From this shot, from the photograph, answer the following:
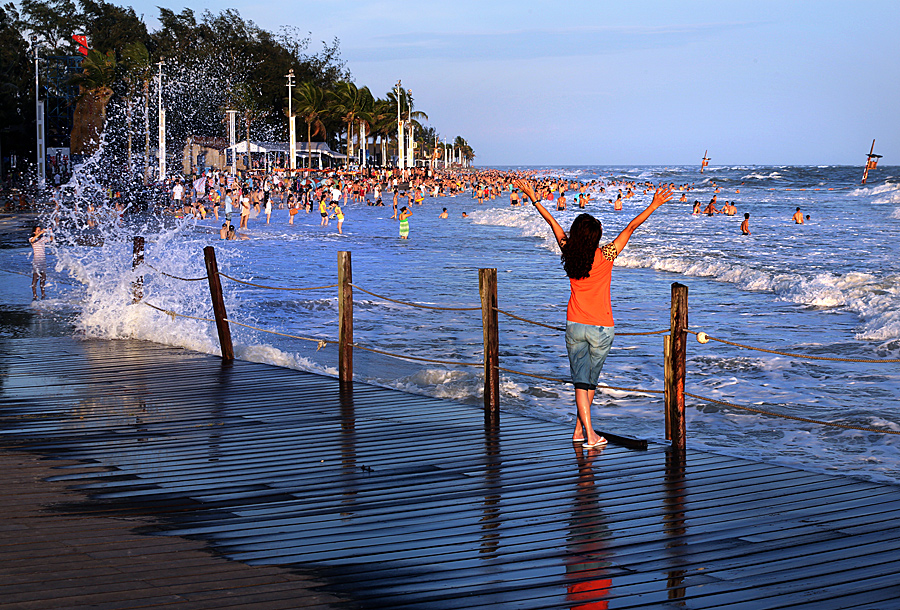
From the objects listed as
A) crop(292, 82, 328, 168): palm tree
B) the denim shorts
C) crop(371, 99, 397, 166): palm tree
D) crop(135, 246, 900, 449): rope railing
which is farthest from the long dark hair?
crop(371, 99, 397, 166): palm tree

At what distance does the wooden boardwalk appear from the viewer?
3428mm

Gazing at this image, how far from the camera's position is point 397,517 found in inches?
171

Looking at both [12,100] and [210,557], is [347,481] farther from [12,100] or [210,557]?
[12,100]

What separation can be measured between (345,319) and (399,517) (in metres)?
3.55

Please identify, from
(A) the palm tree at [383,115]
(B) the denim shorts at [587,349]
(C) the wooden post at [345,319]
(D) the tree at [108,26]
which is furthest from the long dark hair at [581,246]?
(D) the tree at [108,26]

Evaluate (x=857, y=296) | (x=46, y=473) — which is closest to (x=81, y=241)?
(x=857, y=296)

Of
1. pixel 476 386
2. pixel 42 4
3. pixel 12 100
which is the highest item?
pixel 42 4

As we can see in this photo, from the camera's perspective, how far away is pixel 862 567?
12.1 ft

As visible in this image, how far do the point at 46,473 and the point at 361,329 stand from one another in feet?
26.0

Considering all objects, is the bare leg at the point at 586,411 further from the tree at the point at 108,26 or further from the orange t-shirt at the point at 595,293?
the tree at the point at 108,26

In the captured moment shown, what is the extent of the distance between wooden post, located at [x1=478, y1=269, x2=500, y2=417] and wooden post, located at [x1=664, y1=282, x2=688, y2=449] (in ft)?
4.44

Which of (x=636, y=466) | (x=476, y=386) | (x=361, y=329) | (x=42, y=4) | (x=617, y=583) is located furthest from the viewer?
(x=42, y=4)

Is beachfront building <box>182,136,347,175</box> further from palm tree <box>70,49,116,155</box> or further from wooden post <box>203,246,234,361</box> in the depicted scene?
wooden post <box>203,246,234,361</box>

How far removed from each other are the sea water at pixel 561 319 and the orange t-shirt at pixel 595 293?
1.32m
